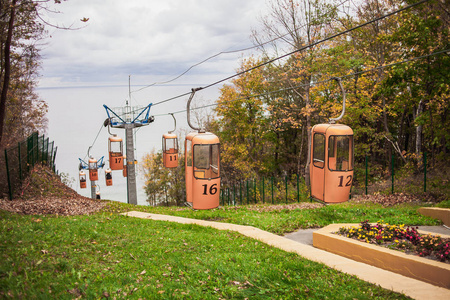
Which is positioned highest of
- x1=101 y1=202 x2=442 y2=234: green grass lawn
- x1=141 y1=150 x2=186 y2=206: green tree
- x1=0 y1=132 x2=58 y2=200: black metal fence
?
x1=0 y1=132 x2=58 y2=200: black metal fence

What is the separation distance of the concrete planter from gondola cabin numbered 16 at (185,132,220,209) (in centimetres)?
370

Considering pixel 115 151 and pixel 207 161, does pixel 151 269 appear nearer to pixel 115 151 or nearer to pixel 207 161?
pixel 207 161

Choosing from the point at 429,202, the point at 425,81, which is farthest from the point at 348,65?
the point at 429,202

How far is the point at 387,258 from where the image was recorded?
8.16m

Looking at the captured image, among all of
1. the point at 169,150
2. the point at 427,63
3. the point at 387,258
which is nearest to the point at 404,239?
the point at 387,258

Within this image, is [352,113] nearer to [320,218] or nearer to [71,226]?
[320,218]

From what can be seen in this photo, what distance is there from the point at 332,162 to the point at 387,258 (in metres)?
4.08

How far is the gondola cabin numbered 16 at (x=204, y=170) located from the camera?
11.7 meters

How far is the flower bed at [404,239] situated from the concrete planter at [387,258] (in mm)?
354

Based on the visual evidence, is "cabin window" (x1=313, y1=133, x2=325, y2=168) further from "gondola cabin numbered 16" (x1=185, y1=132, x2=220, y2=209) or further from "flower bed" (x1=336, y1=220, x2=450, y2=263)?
"gondola cabin numbered 16" (x1=185, y1=132, x2=220, y2=209)

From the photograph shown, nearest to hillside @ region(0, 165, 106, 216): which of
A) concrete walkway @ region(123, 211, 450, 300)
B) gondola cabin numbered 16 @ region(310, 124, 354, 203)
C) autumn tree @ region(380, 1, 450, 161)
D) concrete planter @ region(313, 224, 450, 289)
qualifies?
concrete walkway @ region(123, 211, 450, 300)

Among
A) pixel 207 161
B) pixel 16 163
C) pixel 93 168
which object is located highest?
pixel 207 161

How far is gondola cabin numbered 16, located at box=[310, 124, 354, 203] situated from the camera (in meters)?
10.9

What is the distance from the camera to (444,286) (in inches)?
277
